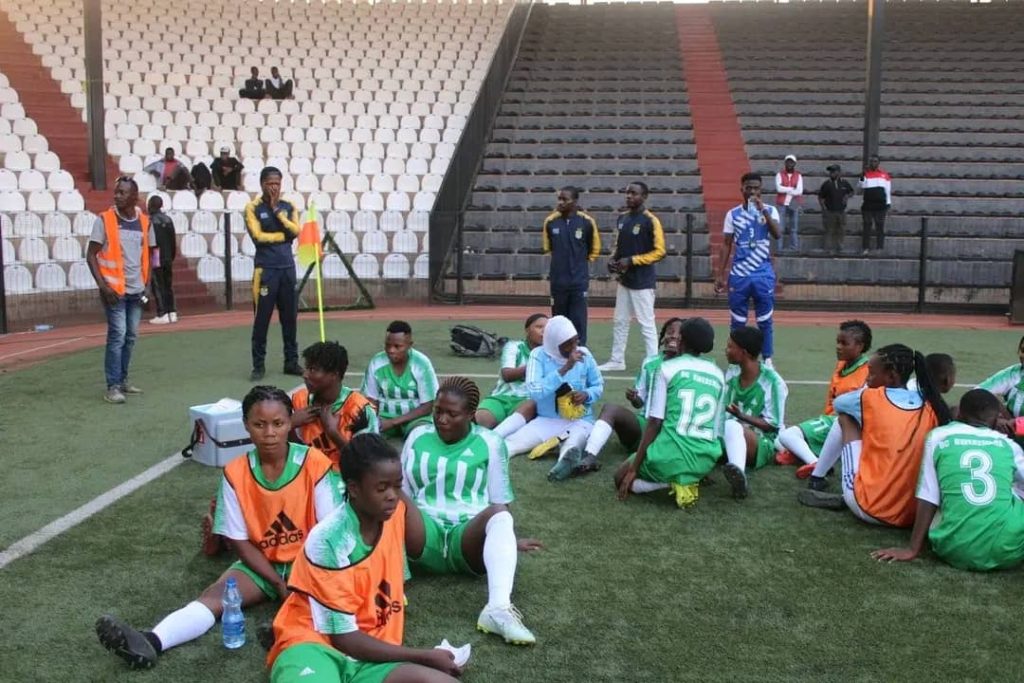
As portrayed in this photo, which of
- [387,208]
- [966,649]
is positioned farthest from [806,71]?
[966,649]

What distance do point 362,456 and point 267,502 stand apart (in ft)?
3.70

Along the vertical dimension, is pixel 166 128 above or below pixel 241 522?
above

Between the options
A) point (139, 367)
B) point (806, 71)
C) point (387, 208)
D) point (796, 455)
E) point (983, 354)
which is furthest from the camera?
point (806, 71)

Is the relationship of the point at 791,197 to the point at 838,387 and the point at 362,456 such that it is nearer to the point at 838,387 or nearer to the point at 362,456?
the point at 838,387

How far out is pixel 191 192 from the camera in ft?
55.9

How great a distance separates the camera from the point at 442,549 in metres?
4.66

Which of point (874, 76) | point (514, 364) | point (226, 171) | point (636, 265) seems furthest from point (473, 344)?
point (874, 76)

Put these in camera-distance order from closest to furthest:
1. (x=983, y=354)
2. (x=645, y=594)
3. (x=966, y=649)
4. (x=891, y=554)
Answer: (x=966, y=649) < (x=645, y=594) < (x=891, y=554) < (x=983, y=354)

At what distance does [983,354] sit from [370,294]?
9.09 meters

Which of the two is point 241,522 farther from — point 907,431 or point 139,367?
point 139,367

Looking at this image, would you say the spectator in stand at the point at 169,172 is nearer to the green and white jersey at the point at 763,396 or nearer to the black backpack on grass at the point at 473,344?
the black backpack on grass at the point at 473,344

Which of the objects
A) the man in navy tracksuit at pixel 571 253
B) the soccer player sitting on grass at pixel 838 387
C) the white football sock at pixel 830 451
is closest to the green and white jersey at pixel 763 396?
the soccer player sitting on grass at pixel 838 387

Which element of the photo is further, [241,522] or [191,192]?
[191,192]

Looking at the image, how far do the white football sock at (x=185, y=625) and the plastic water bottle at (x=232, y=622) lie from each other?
0.10m
